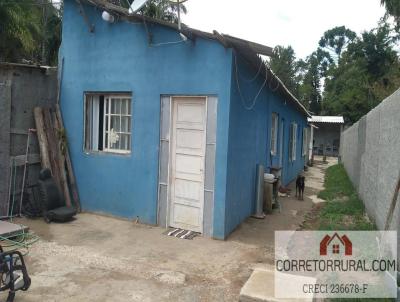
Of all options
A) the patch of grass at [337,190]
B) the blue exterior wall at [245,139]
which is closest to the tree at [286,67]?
the patch of grass at [337,190]

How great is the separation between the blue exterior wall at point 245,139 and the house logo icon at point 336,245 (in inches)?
64.8

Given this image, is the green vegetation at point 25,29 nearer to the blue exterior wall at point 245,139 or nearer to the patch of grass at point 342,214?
the blue exterior wall at point 245,139

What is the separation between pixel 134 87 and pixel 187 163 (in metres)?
1.85

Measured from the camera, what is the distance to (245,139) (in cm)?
733

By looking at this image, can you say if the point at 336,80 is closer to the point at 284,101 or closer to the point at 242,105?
the point at 284,101

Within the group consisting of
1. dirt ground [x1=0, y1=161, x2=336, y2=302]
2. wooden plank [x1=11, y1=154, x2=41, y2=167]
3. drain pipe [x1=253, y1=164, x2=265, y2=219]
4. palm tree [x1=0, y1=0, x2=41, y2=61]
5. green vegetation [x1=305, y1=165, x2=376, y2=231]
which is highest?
palm tree [x1=0, y1=0, x2=41, y2=61]

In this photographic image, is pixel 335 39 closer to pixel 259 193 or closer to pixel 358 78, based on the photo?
pixel 358 78

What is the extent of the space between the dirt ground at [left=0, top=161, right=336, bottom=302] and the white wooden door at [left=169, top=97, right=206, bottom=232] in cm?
46

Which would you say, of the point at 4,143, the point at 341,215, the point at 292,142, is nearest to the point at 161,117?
the point at 4,143

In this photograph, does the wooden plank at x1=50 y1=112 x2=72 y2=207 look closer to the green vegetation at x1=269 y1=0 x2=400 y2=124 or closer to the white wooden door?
the white wooden door

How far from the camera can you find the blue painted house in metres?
6.32

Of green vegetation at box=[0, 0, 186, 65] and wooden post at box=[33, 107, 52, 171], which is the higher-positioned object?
green vegetation at box=[0, 0, 186, 65]

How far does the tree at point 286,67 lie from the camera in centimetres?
5038

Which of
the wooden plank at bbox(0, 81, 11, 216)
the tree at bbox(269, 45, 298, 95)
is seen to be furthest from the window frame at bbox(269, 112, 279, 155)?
the tree at bbox(269, 45, 298, 95)
